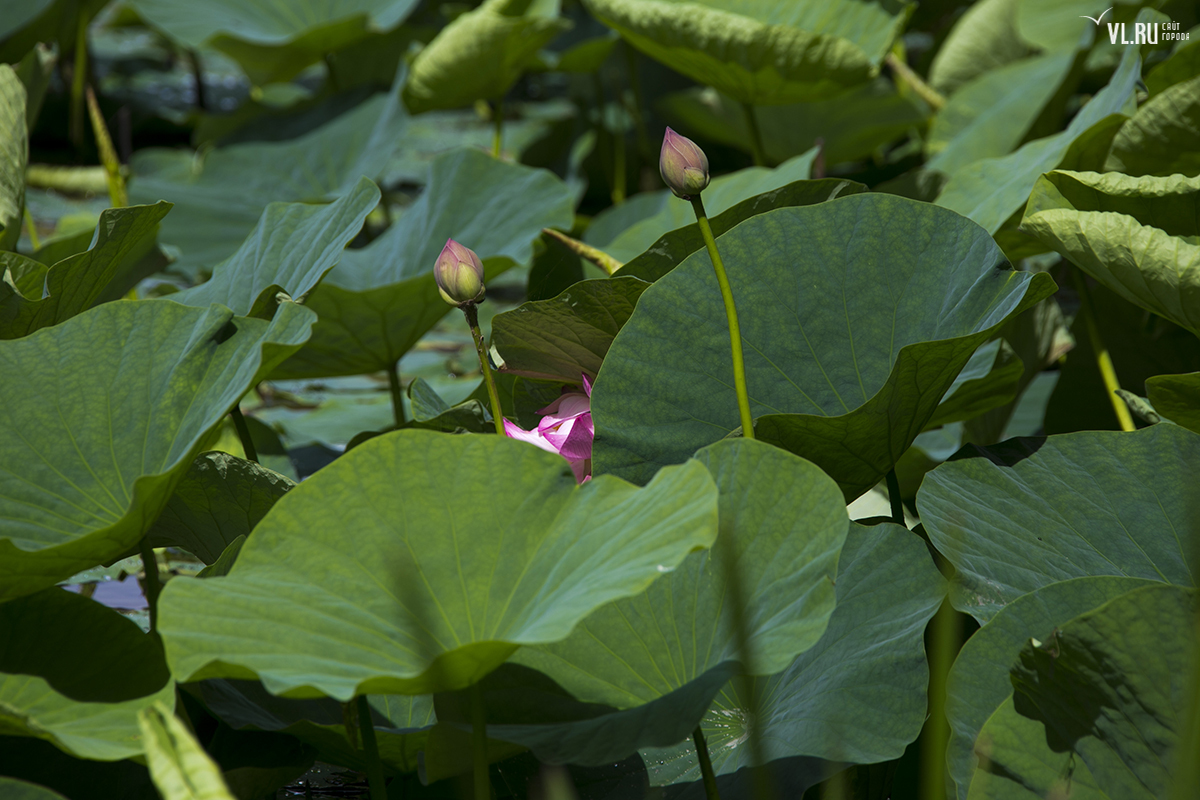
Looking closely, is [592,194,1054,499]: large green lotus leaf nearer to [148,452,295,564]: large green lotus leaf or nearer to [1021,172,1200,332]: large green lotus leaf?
[1021,172,1200,332]: large green lotus leaf

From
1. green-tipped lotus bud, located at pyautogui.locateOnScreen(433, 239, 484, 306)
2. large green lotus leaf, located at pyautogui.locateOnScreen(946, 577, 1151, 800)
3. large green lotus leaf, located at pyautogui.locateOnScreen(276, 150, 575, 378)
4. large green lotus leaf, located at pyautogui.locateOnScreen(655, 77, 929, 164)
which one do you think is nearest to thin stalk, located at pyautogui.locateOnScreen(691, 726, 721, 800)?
large green lotus leaf, located at pyautogui.locateOnScreen(946, 577, 1151, 800)

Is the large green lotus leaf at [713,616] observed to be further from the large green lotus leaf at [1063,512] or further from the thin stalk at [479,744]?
the large green lotus leaf at [1063,512]

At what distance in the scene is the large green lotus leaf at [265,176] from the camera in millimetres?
1824

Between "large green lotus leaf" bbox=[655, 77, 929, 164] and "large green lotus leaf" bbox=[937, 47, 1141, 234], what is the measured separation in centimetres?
98

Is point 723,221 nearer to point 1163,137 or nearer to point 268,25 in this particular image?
point 1163,137

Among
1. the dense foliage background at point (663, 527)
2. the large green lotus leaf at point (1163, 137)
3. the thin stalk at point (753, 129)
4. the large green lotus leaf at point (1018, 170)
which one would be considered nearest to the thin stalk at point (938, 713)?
the dense foliage background at point (663, 527)

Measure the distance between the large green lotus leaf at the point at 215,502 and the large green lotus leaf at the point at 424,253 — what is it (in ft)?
1.38

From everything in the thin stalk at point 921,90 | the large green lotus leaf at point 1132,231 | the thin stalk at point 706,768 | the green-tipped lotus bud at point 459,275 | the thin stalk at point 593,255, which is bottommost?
the thin stalk at point 921,90

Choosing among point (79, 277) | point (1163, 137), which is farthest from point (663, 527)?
point (1163, 137)

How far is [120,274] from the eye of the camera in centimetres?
107

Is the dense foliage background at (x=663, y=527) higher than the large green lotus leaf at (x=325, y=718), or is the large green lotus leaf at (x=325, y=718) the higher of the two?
the dense foliage background at (x=663, y=527)

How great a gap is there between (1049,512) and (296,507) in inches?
19.4

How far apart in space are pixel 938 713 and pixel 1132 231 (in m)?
0.37

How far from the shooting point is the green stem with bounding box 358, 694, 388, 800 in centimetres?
55
